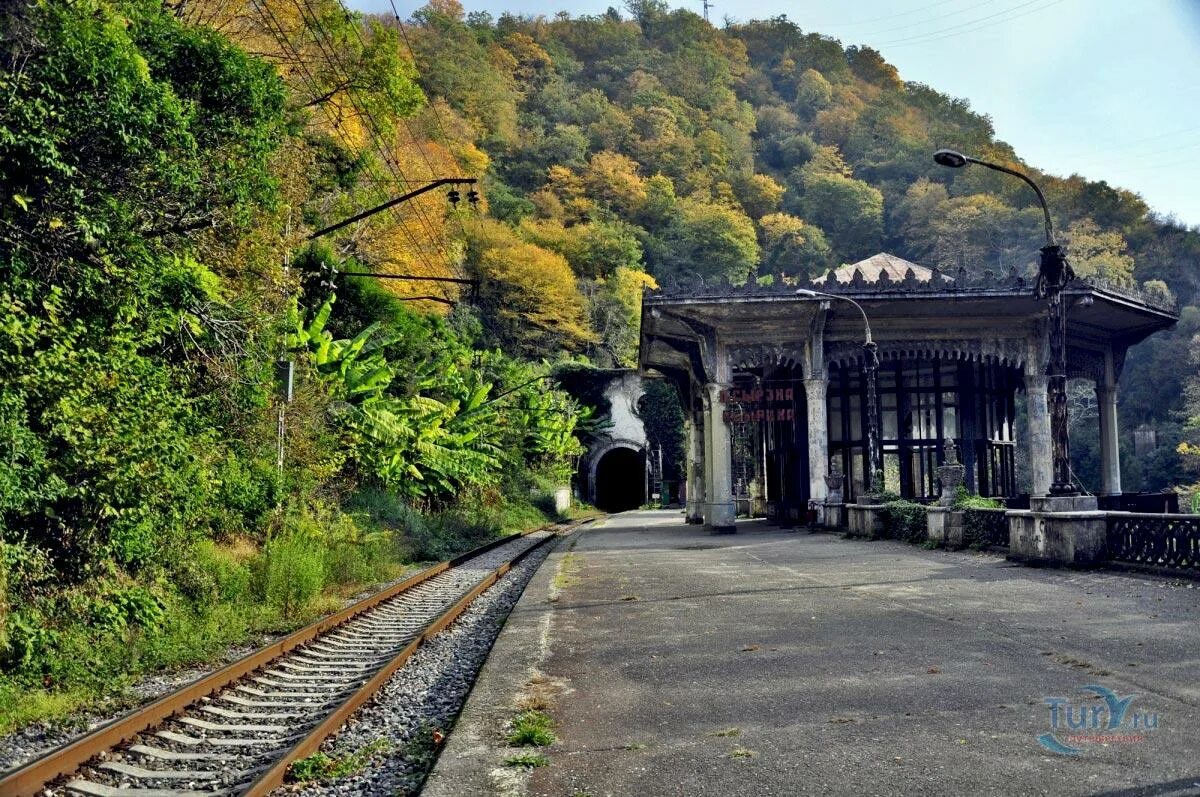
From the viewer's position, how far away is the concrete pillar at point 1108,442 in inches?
1234

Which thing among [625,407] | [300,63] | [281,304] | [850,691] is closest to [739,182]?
[625,407]

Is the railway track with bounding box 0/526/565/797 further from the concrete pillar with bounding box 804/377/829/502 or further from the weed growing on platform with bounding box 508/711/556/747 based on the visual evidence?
the concrete pillar with bounding box 804/377/829/502

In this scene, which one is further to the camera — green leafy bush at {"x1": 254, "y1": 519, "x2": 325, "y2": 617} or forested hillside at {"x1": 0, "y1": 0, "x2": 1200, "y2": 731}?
green leafy bush at {"x1": 254, "y1": 519, "x2": 325, "y2": 617}

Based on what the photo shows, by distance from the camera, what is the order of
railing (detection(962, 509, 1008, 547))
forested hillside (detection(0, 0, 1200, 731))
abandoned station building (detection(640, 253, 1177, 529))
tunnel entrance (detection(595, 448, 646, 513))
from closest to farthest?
forested hillside (detection(0, 0, 1200, 731))
railing (detection(962, 509, 1008, 547))
abandoned station building (detection(640, 253, 1177, 529))
tunnel entrance (detection(595, 448, 646, 513))

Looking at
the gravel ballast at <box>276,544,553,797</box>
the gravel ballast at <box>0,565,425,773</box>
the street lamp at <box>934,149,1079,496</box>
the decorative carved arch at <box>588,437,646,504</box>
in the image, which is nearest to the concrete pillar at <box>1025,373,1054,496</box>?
the street lamp at <box>934,149,1079,496</box>

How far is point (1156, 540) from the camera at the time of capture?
11891mm

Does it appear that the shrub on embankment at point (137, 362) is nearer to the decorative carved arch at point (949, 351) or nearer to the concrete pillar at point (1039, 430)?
the decorative carved arch at point (949, 351)

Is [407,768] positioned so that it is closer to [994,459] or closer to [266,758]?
[266,758]

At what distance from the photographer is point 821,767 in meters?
4.41

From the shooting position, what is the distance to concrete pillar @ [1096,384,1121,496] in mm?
31344

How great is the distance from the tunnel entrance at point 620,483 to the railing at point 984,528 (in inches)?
1941

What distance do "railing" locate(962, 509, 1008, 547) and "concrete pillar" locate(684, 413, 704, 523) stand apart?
17.7 m

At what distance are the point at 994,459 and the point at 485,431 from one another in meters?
16.5

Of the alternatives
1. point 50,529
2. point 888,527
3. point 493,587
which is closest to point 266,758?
point 50,529
